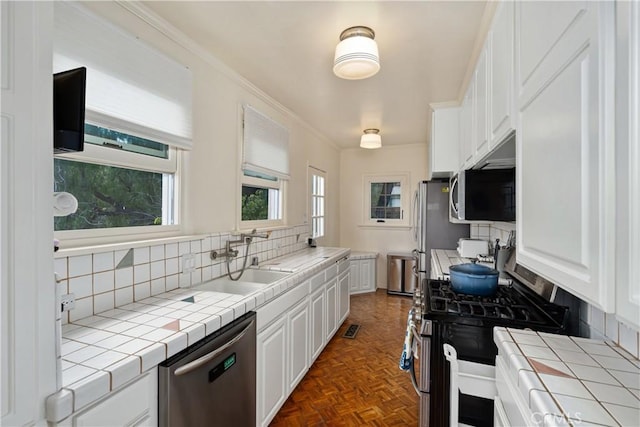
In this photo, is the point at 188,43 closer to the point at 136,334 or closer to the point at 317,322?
the point at 136,334

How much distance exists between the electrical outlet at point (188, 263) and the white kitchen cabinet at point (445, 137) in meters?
2.38

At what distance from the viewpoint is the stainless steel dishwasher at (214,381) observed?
1028 mm

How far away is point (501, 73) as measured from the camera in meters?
1.32

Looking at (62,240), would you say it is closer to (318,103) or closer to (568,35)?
(568,35)

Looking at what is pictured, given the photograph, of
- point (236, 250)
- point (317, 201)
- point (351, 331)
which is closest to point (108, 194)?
point (236, 250)

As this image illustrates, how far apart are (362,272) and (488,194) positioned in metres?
3.02

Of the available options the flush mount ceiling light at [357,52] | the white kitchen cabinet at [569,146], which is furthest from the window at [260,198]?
the white kitchen cabinet at [569,146]

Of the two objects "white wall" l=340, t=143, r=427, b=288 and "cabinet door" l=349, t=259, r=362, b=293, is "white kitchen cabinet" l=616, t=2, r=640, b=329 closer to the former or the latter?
"cabinet door" l=349, t=259, r=362, b=293

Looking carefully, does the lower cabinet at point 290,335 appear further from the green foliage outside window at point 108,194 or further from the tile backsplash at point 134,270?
the green foliage outside window at point 108,194

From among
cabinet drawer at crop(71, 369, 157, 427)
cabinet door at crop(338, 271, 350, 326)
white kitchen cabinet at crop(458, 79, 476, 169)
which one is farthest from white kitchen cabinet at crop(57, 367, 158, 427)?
cabinet door at crop(338, 271, 350, 326)

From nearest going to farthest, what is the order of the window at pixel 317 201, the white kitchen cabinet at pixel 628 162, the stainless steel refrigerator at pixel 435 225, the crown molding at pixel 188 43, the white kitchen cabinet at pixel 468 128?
the white kitchen cabinet at pixel 628 162 < the crown molding at pixel 188 43 < the white kitchen cabinet at pixel 468 128 < the stainless steel refrigerator at pixel 435 225 < the window at pixel 317 201

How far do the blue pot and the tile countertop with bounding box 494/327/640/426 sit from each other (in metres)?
0.54

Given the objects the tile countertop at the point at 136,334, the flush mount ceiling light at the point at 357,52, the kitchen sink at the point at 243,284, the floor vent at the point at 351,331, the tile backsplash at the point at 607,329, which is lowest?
the floor vent at the point at 351,331

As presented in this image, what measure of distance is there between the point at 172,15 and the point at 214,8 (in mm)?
264
